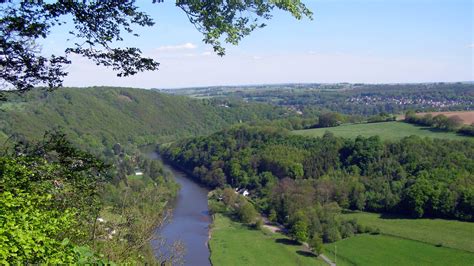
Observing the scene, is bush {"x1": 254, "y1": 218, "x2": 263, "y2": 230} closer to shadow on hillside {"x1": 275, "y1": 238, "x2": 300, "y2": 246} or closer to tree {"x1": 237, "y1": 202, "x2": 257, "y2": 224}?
tree {"x1": 237, "y1": 202, "x2": 257, "y2": 224}

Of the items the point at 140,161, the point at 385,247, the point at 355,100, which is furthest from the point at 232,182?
the point at 355,100

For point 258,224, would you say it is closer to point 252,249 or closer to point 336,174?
point 252,249

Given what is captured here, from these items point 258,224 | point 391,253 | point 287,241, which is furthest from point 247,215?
point 391,253

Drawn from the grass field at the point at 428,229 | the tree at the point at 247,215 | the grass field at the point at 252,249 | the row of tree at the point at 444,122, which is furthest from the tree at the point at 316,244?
the row of tree at the point at 444,122

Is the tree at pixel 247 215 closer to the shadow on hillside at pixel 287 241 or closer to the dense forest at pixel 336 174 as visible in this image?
the dense forest at pixel 336 174

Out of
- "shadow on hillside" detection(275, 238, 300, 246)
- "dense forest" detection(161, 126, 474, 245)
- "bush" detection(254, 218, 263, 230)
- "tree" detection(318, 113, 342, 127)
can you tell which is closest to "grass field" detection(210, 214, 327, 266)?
"shadow on hillside" detection(275, 238, 300, 246)
